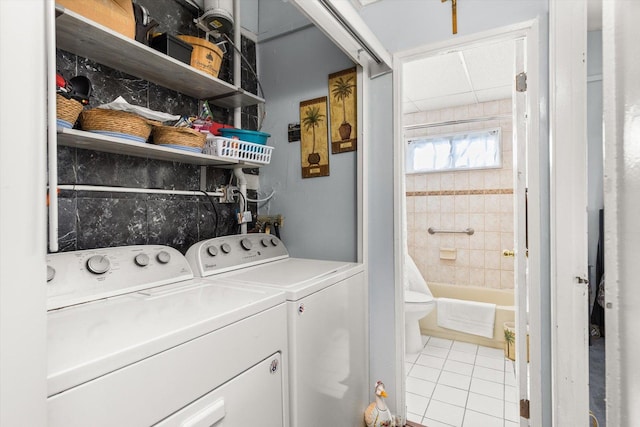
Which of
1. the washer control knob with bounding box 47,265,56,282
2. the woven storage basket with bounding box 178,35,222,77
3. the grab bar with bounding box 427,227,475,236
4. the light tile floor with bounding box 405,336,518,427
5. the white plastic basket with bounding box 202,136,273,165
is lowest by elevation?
the light tile floor with bounding box 405,336,518,427

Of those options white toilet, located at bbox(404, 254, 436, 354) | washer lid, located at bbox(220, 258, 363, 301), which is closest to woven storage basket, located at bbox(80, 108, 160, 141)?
washer lid, located at bbox(220, 258, 363, 301)

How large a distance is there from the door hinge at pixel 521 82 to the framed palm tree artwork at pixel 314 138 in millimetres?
1006

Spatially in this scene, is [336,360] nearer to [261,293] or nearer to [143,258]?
[261,293]

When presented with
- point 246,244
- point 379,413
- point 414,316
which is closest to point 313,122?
point 246,244

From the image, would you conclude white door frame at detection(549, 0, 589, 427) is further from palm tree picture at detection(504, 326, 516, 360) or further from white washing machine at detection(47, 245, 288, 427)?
palm tree picture at detection(504, 326, 516, 360)

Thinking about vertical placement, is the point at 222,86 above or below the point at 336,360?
above

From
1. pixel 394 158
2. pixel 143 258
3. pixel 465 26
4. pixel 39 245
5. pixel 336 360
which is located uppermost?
pixel 465 26

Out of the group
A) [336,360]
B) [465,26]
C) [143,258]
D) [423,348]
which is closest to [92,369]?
[143,258]

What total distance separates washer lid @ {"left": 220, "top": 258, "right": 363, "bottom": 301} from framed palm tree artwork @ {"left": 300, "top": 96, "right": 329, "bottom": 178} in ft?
1.83

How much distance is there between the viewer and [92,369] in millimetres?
621

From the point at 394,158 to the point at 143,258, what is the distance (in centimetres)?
131

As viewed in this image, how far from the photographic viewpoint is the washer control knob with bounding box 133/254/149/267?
1.23m

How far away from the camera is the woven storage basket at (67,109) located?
1.01 metres

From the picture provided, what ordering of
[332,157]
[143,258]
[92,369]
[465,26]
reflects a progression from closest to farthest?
[92,369] → [143,258] → [465,26] → [332,157]
